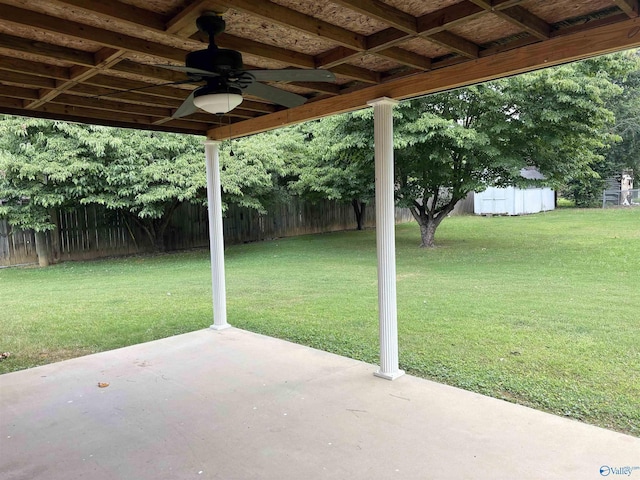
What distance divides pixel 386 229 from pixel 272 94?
1.35 metres

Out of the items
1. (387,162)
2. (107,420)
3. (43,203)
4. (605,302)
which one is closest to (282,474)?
(107,420)

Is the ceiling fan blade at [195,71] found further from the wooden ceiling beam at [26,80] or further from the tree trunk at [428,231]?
the tree trunk at [428,231]

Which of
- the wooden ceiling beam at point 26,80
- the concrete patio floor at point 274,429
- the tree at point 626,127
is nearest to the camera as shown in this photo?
the concrete patio floor at point 274,429

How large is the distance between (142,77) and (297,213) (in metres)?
10.7

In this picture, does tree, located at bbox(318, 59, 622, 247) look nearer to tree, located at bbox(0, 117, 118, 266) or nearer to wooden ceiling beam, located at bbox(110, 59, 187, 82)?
tree, located at bbox(0, 117, 118, 266)

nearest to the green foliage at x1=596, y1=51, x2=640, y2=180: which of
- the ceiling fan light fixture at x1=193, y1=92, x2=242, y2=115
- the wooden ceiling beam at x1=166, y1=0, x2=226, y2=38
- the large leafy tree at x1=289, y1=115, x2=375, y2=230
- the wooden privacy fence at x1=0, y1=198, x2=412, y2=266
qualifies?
the wooden privacy fence at x1=0, y1=198, x2=412, y2=266

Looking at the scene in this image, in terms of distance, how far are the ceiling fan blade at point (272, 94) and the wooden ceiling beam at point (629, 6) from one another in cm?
159

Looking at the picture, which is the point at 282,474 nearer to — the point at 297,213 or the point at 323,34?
the point at 323,34

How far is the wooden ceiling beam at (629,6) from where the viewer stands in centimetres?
207

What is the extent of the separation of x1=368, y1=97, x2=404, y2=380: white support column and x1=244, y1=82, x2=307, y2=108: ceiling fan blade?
33.8 inches

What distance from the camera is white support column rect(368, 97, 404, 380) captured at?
3318mm

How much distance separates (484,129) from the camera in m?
8.75

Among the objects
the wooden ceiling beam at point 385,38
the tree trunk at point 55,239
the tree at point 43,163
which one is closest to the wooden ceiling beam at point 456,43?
the wooden ceiling beam at point 385,38

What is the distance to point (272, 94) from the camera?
2.53 metres
